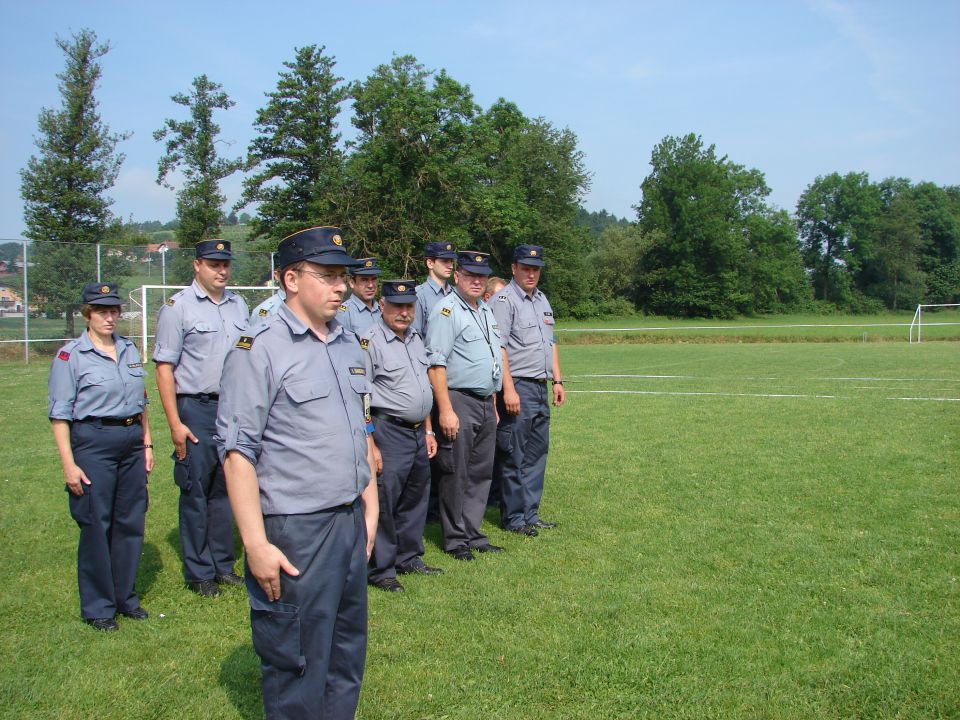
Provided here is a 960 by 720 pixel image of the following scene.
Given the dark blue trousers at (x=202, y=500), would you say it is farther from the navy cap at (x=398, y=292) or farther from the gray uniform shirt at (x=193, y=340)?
the navy cap at (x=398, y=292)

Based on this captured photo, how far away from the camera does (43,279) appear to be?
84.6 feet

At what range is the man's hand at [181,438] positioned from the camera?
549cm

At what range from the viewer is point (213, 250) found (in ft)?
18.8

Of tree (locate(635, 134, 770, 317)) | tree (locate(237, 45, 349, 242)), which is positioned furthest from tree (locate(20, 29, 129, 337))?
tree (locate(635, 134, 770, 317))

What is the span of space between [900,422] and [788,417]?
157cm

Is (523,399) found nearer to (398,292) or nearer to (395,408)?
(395,408)

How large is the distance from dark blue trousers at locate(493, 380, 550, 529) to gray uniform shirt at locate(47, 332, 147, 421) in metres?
3.16

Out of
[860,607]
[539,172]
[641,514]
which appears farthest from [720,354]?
[539,172]

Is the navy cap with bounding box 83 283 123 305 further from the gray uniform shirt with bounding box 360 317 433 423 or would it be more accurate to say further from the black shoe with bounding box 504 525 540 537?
the black shoe with bounding box 504 525 540 537

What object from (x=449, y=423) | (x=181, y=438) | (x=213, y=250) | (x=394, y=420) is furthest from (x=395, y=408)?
(x=213, y=250)

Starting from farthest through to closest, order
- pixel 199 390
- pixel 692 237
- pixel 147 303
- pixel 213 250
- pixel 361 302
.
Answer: pixel 692 237 < pixel 147 303 < pixel 361 302 < pixel 213 250 < pixel 199 390

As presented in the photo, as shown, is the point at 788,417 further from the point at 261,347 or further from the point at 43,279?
the point at 43,279

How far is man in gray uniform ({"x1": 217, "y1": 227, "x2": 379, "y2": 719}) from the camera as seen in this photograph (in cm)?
286

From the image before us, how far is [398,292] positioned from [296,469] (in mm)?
2896
